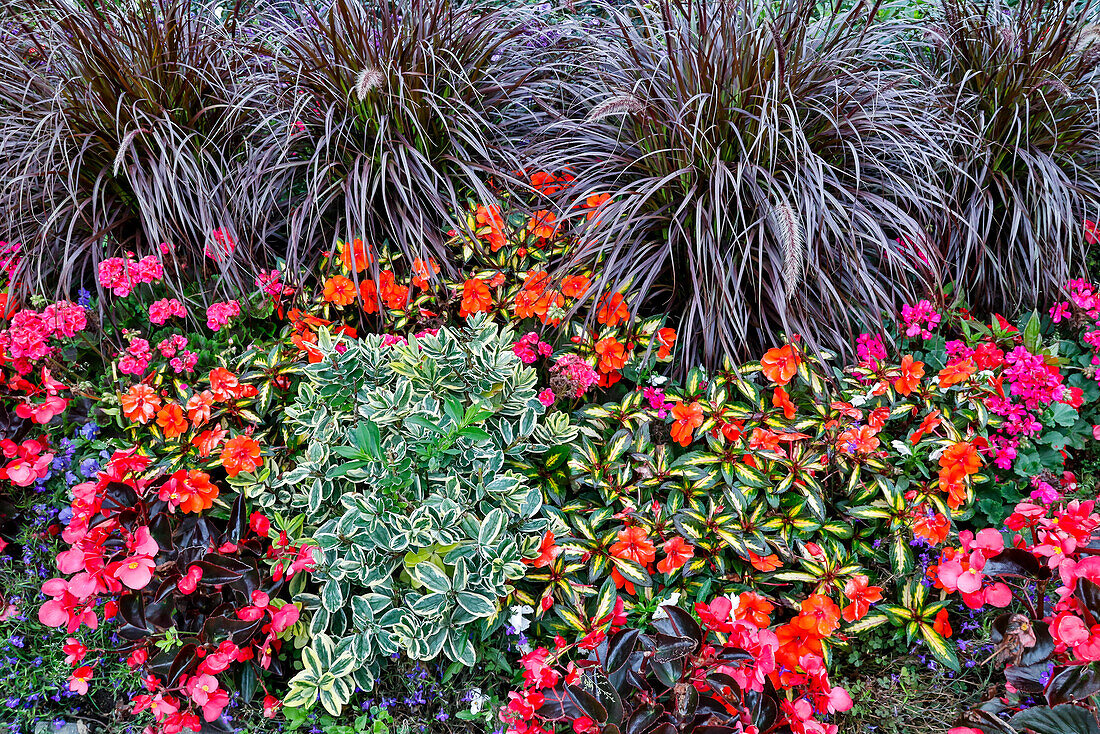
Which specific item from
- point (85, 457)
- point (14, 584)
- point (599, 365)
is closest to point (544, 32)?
point (599, 365)

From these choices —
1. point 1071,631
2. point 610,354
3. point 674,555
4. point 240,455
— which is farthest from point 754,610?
point 240,455

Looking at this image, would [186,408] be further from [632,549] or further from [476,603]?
[632,549]

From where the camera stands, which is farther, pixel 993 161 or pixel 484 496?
pixel 993 161

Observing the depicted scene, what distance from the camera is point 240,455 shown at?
2.00 meters

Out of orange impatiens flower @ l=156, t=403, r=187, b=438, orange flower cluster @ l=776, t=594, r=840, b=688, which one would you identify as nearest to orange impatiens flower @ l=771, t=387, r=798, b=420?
orange flower cluster @ l=776, t=594, r=840, b=688

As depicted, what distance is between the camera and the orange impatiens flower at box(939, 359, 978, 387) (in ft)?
7.26

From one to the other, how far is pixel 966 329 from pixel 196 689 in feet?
8.48

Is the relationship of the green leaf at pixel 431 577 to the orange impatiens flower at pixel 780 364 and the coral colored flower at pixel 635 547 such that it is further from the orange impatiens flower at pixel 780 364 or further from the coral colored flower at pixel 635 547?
the orange impatiens flower at pixel 780 364

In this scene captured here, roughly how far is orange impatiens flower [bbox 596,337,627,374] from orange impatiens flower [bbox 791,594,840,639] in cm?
90

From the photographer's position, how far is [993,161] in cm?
278

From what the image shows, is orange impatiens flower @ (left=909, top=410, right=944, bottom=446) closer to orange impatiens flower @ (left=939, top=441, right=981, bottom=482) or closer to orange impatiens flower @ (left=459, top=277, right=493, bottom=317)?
orange impatiens flower @ (left=939, top=441, right=981, bottom=482)

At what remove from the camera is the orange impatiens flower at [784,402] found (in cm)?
220

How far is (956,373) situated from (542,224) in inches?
58.8

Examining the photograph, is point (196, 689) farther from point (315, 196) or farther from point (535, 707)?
point (315, 196)
